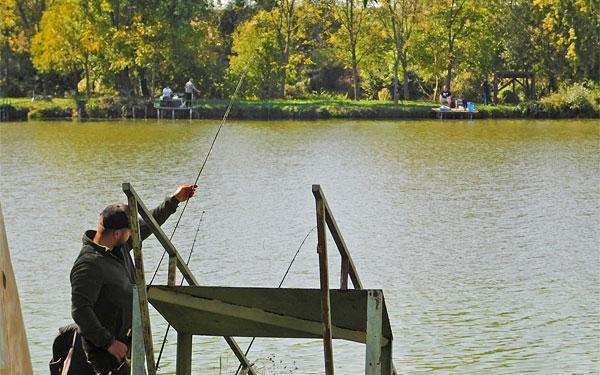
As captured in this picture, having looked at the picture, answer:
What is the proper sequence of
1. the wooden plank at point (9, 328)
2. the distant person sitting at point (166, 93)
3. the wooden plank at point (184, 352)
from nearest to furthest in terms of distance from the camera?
1. the wooden plank at point (9, 328)
2. the wooden plank at point (184, 352)
3. the distant person sitting at point (166, 93)

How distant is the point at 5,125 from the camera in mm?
44125

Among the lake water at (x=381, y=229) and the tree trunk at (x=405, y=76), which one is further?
the tree trunk at (x=405, y=76)

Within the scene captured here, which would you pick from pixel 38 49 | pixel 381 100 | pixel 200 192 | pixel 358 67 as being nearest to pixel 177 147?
pixel 200 192

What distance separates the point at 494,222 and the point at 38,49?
38984mm

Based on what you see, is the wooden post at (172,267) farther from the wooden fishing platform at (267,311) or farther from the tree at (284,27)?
the tree at (284,27)

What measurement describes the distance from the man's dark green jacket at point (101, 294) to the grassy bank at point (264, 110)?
145 ft

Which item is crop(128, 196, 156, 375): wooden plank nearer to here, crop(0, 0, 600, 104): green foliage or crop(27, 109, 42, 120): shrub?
crop(27, 109, 42, 120): shrub

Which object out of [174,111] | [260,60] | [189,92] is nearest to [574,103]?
[260,60]

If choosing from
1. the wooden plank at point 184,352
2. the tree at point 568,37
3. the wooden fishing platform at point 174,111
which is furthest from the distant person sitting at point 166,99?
the wooden plank at point 184,352

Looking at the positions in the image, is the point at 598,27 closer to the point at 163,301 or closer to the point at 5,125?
the point at 5,125

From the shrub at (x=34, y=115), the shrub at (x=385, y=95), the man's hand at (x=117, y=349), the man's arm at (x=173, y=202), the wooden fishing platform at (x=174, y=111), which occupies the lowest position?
the shrub at (x=34, y=115)

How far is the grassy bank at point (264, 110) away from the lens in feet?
→ 163

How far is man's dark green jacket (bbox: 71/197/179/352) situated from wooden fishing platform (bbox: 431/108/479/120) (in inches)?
1812

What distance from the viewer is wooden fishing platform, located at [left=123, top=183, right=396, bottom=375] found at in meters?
3.96
